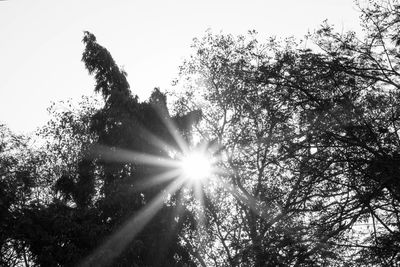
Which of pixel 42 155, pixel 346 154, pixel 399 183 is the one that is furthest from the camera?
pixel 42 155

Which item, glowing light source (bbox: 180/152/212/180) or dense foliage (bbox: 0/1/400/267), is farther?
glowing light source (bbox: 180/152/212/180)

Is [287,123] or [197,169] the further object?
[197,169]

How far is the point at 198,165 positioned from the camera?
1719 centimetres

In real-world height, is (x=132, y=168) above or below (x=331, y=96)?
above

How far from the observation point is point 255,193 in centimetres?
1507

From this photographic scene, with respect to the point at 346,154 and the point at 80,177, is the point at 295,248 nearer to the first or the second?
the point at 346,154

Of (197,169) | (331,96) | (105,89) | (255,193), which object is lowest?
(331,96)

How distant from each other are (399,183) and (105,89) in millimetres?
13380

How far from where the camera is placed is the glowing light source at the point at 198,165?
16.7m

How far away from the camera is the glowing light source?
1666 centimetres

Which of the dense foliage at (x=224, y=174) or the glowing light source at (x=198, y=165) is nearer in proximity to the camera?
the dense foliage at (x=224, y=174)

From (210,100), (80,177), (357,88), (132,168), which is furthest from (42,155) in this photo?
(357,88)

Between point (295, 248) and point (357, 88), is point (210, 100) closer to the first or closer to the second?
point (357, 88)

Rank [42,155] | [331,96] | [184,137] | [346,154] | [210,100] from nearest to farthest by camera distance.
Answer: [346,154] < [331,96] < [184,137] < [210,100] < [42,155]
